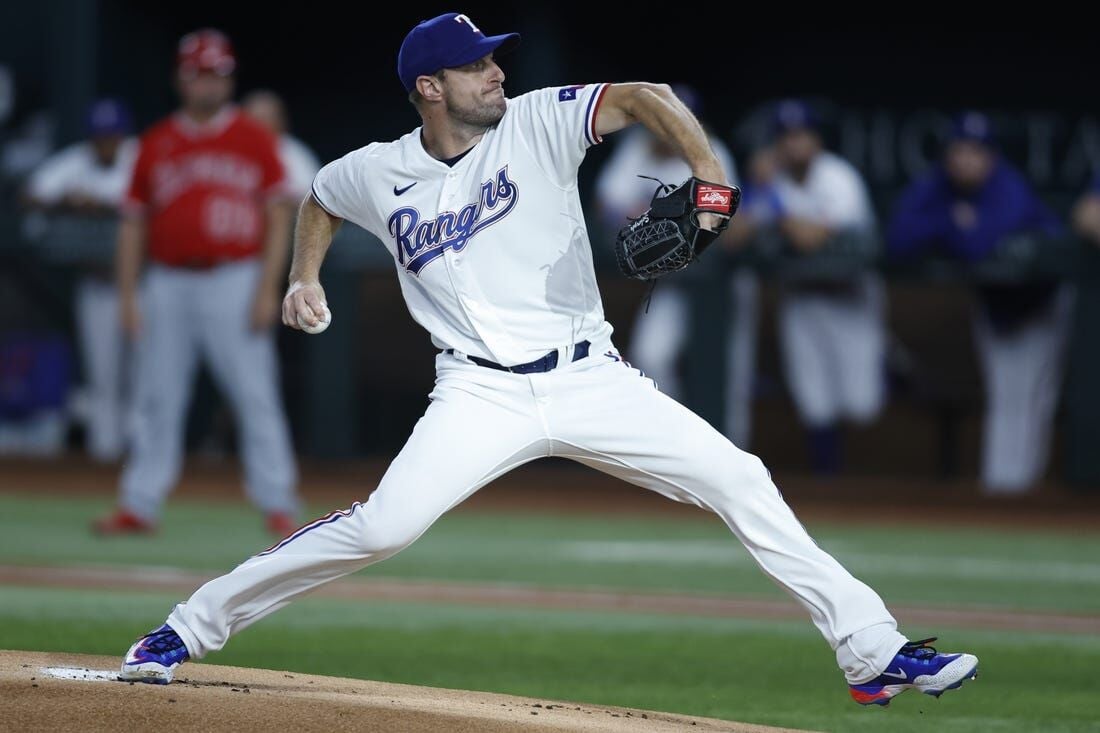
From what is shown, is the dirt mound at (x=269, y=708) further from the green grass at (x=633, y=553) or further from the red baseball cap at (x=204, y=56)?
the red baseball cap at (x=204, y=56)

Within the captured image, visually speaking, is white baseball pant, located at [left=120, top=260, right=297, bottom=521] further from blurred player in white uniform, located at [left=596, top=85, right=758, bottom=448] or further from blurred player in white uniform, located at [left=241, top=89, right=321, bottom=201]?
blurred player in white uniform, located at [left=241, top=89, right=321, bottom=201]

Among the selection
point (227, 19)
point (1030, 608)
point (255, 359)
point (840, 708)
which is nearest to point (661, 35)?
point (227, 19)

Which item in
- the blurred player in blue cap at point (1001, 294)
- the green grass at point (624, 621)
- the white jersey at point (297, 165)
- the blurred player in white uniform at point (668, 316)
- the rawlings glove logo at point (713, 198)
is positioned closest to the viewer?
the rawlings glove logo at point (713, 198)

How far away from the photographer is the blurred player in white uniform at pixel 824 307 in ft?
35.5

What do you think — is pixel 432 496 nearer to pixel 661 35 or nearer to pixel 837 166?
pixel 837 166

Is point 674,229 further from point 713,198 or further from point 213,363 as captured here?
point 213,363

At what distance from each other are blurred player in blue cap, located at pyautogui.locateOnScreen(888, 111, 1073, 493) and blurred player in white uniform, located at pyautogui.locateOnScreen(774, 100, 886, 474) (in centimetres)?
40

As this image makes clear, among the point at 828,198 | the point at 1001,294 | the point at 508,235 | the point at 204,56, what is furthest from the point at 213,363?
the point at 1001,294

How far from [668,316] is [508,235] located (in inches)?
259

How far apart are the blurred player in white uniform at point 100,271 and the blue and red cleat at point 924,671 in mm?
8322

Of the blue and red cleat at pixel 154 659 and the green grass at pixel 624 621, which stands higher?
the blue and red cleat at pixel 154 659

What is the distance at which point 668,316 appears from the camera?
11.1 metres

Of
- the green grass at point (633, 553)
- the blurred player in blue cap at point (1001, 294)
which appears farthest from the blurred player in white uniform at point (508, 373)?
the blurred player in blue cap at point (1001, 294)

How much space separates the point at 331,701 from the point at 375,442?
7868 mm
